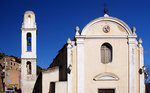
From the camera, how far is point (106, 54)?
1577 cm

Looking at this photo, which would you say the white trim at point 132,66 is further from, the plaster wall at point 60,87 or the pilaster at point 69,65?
the plaster wall at point 60,87

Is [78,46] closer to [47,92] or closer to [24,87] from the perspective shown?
[47,92]

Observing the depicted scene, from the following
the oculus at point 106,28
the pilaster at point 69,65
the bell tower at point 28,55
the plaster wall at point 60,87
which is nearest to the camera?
the plaster wall at point 60,87

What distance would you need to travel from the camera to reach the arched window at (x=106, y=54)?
1571 centimetres

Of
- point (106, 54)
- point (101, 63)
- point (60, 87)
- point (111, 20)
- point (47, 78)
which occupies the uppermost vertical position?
point (111, 20)

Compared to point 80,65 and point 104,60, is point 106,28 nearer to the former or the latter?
point 104,60

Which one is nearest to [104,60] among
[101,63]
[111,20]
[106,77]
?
[101,63]

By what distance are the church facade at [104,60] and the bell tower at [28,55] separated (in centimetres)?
673

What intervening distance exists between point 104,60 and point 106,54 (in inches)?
19.1

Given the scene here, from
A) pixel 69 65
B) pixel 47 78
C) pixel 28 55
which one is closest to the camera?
pixel 69 65

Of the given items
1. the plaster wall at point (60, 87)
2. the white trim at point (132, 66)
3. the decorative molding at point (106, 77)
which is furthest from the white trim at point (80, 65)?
the white trim at point (132, 66)

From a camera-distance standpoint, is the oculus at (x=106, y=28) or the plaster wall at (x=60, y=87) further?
the oculus at (x=106, y=28)

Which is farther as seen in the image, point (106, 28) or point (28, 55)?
point (28, 55)

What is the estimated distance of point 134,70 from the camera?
15.5 meters
